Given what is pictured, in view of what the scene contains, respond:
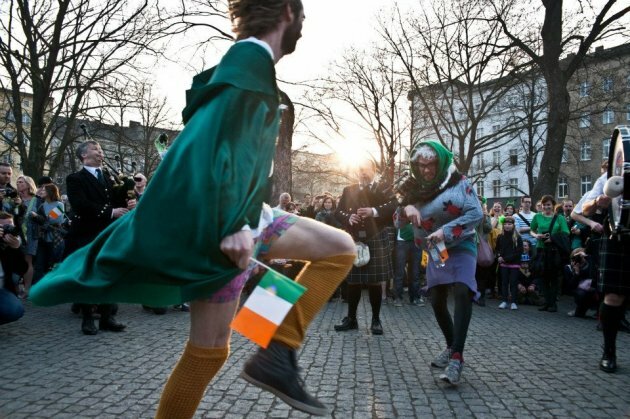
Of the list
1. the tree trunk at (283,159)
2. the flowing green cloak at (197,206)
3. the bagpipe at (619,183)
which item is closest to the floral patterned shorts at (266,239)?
the flowing green cloak at (197,206)

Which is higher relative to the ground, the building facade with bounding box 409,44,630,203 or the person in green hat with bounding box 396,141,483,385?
the building facade with bounding box 409,44,630,203

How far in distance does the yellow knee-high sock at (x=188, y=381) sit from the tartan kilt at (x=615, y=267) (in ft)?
13.0

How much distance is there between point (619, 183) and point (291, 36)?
3.17 metres

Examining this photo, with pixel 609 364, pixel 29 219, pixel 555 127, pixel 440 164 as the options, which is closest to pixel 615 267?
pixel 609 364

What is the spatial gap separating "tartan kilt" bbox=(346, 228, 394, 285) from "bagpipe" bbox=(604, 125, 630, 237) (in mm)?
3037

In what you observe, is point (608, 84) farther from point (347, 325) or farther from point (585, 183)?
point (585, 183)

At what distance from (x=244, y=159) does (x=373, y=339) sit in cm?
501

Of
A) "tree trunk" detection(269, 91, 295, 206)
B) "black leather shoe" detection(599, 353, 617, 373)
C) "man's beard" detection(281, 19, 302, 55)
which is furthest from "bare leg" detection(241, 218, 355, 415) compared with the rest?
"tree trunk" detection(269, 91, 295, 206)

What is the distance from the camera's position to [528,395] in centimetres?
392

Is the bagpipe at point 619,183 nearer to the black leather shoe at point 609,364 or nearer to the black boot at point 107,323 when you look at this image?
the black leather shoe at point 609,364

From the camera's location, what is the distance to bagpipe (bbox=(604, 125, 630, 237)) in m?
4.08

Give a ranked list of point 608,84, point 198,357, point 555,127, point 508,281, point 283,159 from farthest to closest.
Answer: point 608,84, point 555,127, point 283,159, point 508,281, point 198,357

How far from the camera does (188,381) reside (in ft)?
6.86

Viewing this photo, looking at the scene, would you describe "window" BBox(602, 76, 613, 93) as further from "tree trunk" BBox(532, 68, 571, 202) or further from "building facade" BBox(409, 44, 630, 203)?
"tree trunk" BBox(532, 68, 571, 202)
